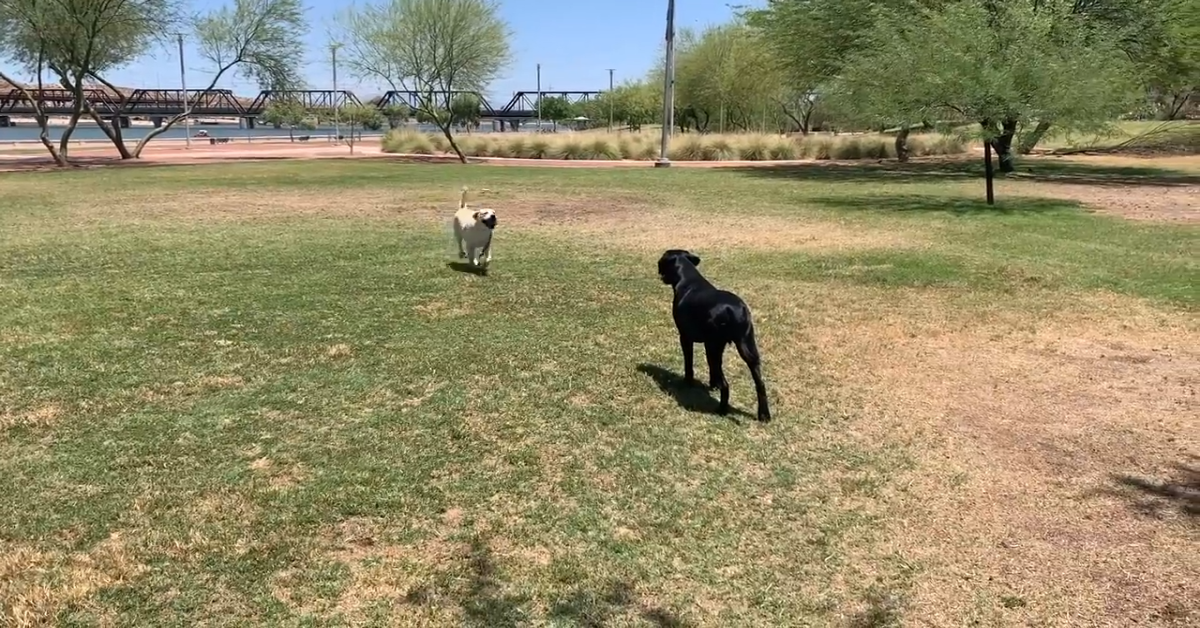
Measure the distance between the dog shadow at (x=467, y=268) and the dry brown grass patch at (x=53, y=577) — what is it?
578cm

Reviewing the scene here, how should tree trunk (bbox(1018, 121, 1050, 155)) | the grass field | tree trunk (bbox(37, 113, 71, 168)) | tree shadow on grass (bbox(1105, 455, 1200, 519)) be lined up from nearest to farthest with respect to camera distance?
the grass field
tree shadow on grass (bbox(1105, 455, 1200, 519))
tree trunk (bbox(1018, 121, 1050, 155))
tree trunk (bbox(37, 113, 71, 168))

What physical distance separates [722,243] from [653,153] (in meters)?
24.1

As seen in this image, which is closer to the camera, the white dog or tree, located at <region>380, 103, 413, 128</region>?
the white dog

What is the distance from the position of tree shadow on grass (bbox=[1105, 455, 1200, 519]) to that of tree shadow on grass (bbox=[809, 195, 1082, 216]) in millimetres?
11030

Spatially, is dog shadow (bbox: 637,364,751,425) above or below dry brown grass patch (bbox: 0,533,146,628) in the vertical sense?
above

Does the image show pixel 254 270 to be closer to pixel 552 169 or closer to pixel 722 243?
pixel 722 243

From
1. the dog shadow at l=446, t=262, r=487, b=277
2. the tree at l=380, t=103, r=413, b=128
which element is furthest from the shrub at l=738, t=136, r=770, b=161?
the tree at l=380, t=103, r=413, b=128

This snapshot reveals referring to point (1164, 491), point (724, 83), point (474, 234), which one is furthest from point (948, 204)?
point (724, 83)

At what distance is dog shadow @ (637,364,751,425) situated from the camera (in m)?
4.97

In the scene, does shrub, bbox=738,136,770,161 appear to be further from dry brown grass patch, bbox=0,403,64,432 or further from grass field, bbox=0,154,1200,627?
dry brown grass patch, bbox=0,403,64,432

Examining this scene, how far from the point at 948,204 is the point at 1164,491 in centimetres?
1288

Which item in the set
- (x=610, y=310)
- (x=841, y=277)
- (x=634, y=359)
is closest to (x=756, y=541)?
(x=634, y=359)

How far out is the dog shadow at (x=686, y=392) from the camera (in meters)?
4.97

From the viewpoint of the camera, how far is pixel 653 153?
115 ft
